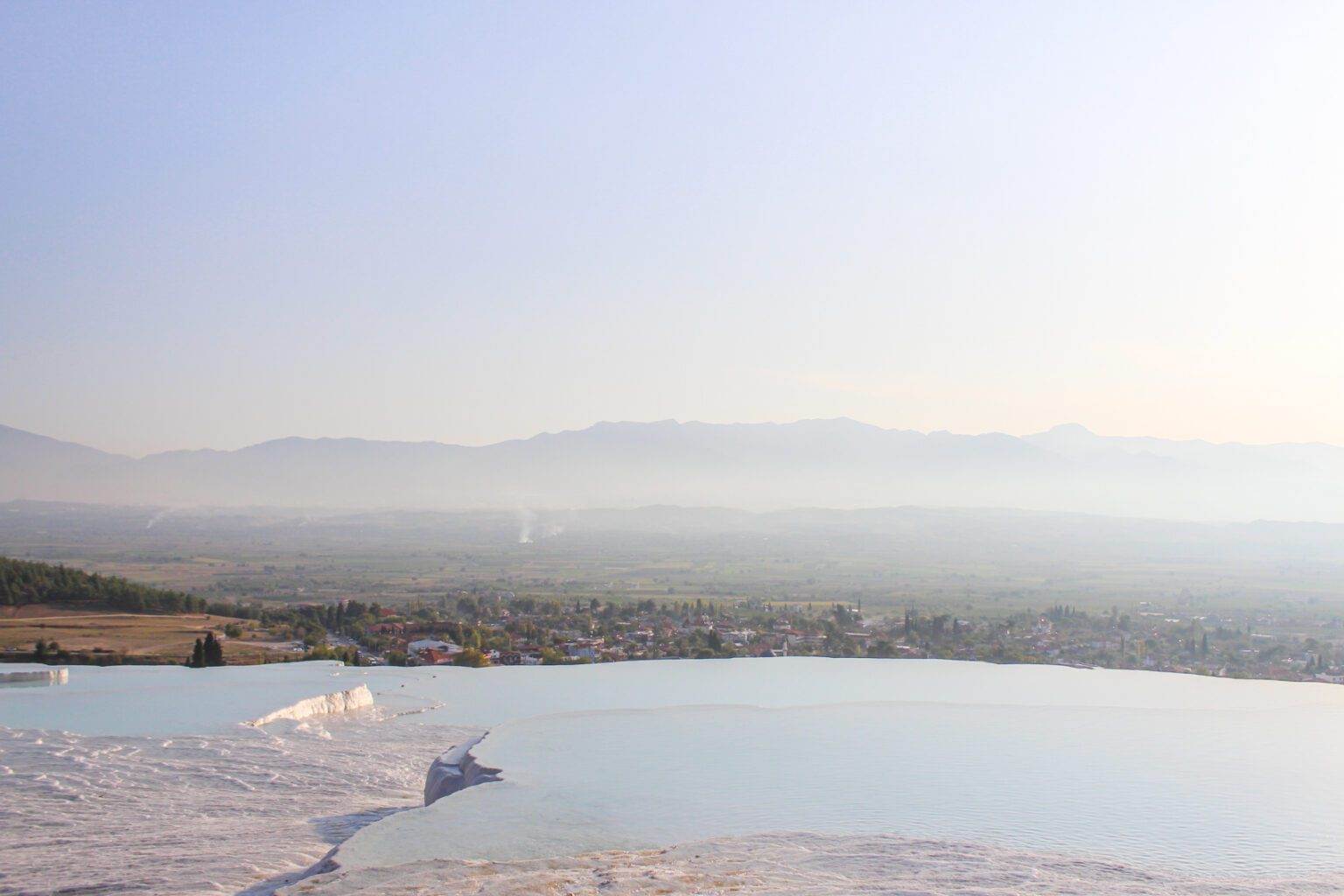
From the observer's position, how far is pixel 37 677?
16938 mm

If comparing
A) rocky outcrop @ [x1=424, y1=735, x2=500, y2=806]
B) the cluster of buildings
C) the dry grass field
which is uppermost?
rocky outcrop @ [x1=424, y1=735, x2=500, y2=806]

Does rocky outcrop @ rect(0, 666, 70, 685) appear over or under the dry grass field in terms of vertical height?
over

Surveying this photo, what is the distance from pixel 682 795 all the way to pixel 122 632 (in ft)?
70.4

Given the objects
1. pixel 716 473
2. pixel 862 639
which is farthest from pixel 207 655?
pixel 716 473

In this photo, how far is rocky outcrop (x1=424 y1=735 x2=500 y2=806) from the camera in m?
9.43

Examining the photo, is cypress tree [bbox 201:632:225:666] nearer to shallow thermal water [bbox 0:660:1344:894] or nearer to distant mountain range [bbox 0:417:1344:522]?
shallow thermal water [bbox 0:660:1344:894]

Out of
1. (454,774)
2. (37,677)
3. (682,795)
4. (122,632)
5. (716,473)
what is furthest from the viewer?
(716,473)

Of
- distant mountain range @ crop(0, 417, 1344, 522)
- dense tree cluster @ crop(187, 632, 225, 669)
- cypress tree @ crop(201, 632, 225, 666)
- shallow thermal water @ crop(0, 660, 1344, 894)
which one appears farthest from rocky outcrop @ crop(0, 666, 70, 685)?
distant mountain range @ crop(0, 417, 1344, 522)

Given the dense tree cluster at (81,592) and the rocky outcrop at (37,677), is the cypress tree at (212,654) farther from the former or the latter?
the dense tree cluster at (81,592)

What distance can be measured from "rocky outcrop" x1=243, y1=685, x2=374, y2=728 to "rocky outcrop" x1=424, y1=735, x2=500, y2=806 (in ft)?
13.6

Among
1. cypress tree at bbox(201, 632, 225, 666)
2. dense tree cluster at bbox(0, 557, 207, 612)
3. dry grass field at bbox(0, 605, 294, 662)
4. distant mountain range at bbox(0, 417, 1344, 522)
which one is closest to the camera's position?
cypress tree at bbox(201, 632, 225, 666)

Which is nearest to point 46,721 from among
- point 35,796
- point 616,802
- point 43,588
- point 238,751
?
point 238,751

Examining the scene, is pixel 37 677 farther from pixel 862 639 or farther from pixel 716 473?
pixel 716 473

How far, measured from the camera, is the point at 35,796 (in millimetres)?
9555
